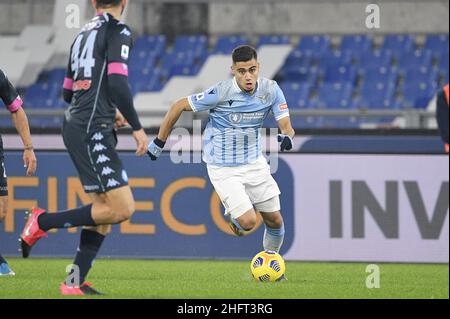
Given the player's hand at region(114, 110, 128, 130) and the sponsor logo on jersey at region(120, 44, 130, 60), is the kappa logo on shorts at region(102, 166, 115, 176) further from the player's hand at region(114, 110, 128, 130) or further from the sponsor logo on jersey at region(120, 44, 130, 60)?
the sponsor logo on jersey at region(120, 44, 130, 60)

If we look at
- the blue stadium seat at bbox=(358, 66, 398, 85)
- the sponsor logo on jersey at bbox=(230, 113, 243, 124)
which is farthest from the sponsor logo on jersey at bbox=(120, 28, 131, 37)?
the blue stadium seat at bbox=(358, 66, 398, 85)

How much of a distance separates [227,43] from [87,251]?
1504cm

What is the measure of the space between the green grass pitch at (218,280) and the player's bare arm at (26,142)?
0.87 meters

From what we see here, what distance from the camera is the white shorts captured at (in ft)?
30.1

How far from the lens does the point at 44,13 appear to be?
934 inches

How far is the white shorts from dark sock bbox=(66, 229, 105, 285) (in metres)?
1.94

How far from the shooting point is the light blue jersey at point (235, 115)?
9.10 meters

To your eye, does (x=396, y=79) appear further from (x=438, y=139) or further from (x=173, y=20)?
(x=438, y=139)

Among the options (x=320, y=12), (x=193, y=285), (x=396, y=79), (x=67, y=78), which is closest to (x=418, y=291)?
(x=193, y=285)

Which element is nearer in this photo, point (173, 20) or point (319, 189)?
point (319, 189)

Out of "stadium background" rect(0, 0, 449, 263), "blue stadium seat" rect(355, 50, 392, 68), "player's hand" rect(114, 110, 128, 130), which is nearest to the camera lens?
"player's hand" rect(114, 110, 128, 130)

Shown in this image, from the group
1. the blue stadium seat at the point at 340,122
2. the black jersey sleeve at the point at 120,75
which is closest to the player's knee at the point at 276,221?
the black jersey sleeve at the point at 120,75

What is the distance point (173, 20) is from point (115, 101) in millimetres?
16067

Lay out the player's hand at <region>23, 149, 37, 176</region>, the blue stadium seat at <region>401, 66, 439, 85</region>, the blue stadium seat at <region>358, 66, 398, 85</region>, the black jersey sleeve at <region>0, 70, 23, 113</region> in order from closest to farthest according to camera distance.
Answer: the player's hand at <region>23, 149, 37, 176</region>, the black jersey sleeve at <region>0, 70, 23, 113</region>, the blue stadium seat at <region>401, 66, 439, 85</region>, the blue stadium seat at <region>358, 66, 398, 85</region>
